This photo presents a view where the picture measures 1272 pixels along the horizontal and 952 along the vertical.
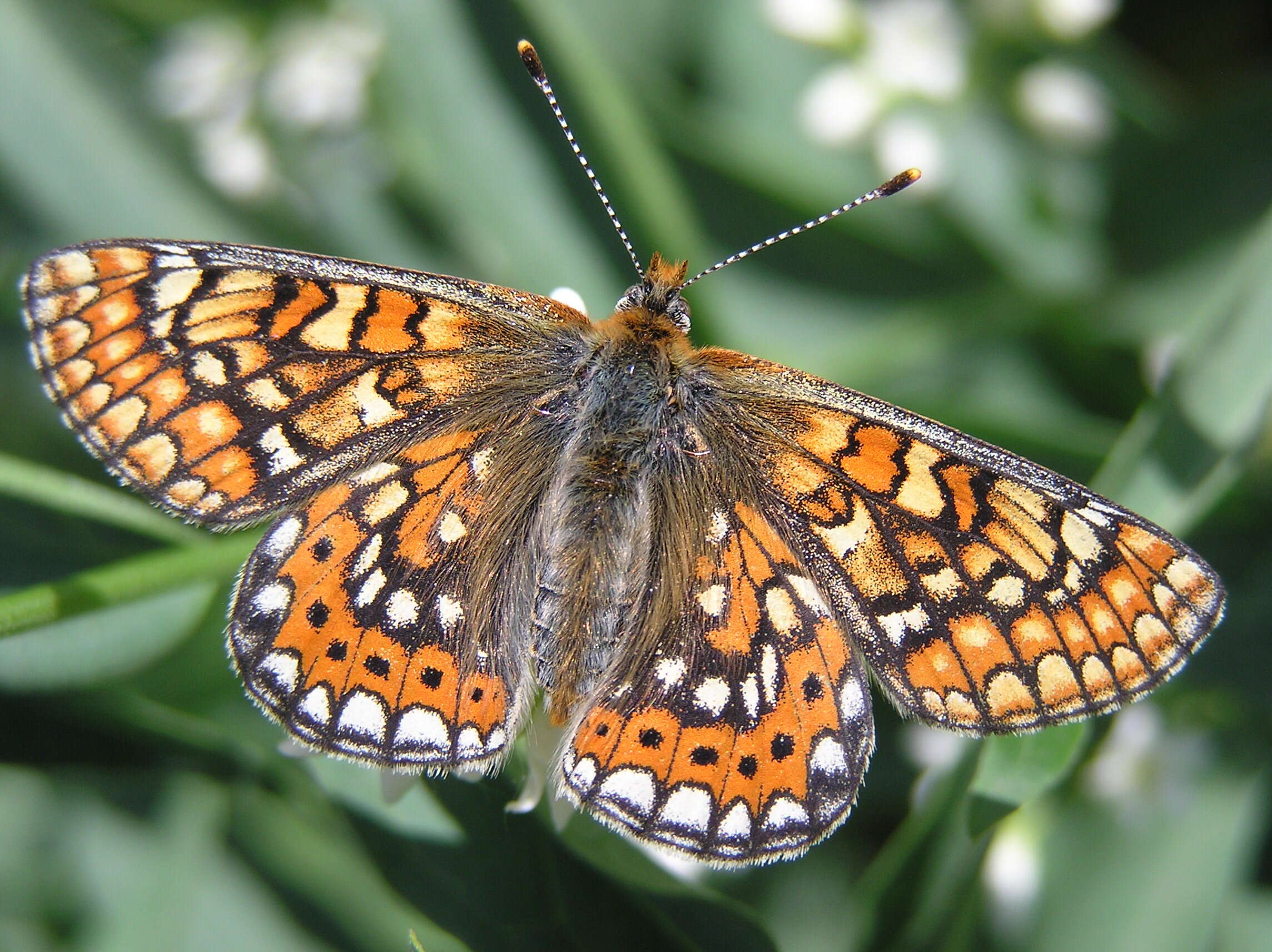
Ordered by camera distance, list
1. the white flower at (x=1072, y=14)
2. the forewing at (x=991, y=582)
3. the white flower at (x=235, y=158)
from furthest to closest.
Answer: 1. the white flower at (x=235, y=158)
2. the white flower at (x=1072, y=14)
3. the forewing at (x=991, y=582)

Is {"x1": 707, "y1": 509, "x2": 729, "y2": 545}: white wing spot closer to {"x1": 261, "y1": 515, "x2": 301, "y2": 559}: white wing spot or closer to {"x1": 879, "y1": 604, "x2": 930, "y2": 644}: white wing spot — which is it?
{"x1": 879, "y1": 604, "x2": 930, "y2": 644}: white wing spot

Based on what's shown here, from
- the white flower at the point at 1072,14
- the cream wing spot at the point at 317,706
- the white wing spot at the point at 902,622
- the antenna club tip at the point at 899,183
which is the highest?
the white flower at the point at 1072,14

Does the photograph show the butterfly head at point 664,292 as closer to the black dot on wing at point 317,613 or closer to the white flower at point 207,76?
the black dot on wing at point 317,613

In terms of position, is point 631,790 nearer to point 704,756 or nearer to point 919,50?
point 704,756

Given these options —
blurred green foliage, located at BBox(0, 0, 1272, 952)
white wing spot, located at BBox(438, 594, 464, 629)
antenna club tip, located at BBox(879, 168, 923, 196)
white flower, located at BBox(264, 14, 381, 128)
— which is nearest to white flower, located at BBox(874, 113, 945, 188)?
blurred green foliage, located at BBox(0, 0, 1272, 952)

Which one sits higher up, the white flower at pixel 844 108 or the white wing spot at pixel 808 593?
the white flower at pixel 844 108

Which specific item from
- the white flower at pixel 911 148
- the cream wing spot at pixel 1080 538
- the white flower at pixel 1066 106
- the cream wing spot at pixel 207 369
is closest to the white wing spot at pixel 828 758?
the cream wing spot at pixel 1080 538

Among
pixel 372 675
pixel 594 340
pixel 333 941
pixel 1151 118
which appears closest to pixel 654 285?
pixel 594 340

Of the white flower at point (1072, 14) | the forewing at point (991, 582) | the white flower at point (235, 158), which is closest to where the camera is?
the forewing at point (991, 582)
